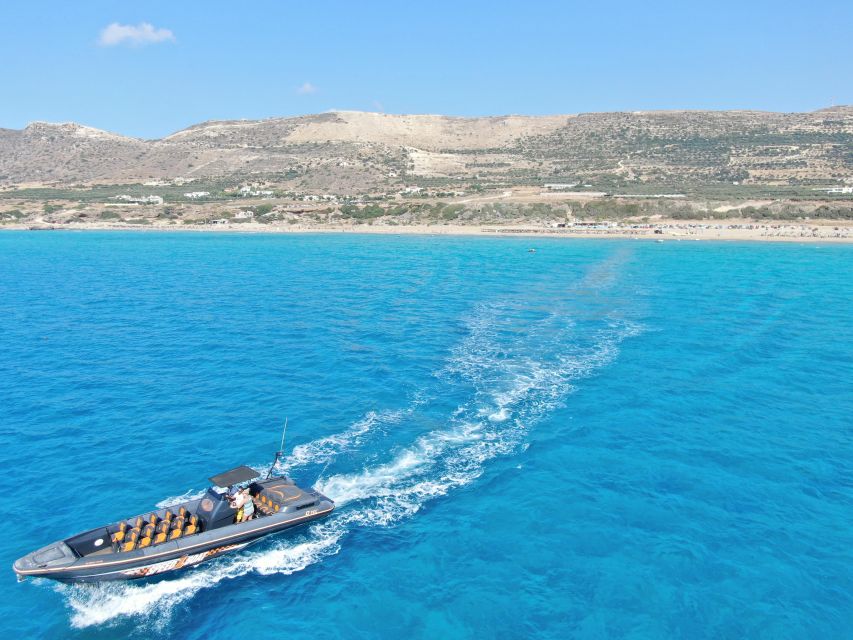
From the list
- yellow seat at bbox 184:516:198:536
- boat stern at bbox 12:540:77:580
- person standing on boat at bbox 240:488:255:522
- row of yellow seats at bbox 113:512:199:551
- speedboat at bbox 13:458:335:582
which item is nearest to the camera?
boat stern at bbox 12:540:77:580

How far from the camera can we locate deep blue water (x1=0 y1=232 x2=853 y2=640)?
1809 centimetres

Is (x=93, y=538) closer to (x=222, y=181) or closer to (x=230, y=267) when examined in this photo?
(x=230, y=267)

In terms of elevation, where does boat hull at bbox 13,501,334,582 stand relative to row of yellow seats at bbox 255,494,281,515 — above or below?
below

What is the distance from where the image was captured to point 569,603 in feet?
58.9

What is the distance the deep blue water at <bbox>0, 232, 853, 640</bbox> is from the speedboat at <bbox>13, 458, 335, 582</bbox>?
2.19ft

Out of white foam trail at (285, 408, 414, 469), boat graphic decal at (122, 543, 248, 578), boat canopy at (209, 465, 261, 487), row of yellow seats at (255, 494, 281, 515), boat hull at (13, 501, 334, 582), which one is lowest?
boat graphic decal at (122, 543, 248, 578)

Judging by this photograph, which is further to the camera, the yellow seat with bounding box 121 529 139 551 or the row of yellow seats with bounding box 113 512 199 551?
the row of yellow seats with bounding box 113 512 199 551

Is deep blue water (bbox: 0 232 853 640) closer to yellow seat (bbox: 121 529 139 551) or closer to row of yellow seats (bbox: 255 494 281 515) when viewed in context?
row of yellow seats (bbox: 255 494 281 515)

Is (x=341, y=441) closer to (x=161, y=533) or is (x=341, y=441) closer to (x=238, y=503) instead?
(x=238, y=503)

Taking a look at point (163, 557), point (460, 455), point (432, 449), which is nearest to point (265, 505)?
point (163, 557)

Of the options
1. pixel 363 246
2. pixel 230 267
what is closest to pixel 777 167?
pixel 363 246

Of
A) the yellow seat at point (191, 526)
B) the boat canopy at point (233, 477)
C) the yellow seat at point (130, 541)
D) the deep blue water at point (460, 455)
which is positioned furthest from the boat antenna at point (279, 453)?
the yellow seat at point (130, 541)

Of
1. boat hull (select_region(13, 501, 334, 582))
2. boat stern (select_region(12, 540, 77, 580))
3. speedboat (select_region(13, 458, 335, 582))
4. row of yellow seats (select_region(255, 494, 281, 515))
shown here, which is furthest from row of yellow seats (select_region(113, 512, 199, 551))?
row of yellow seats (select_region(255, 494, 281, 515))

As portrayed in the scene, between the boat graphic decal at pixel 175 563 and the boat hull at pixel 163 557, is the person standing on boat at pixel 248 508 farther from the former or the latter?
the boat graphic decal at pixel 175 563
